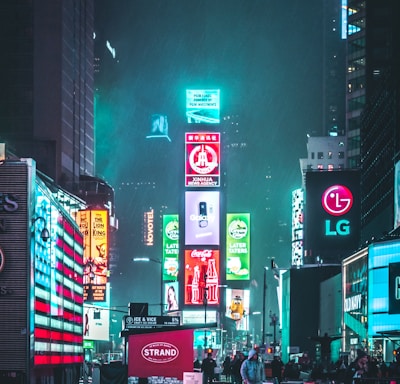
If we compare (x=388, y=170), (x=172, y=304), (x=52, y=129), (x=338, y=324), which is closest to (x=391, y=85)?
(x=388, y=170)

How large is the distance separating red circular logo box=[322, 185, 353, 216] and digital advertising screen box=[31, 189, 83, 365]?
2359 inches

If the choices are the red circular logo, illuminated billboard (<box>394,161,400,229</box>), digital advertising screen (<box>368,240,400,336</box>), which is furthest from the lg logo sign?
digital advertising screen (<box>368,240,400,336</box>)

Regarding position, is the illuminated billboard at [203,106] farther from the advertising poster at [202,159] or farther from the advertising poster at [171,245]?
the advertising poster at [171,245]

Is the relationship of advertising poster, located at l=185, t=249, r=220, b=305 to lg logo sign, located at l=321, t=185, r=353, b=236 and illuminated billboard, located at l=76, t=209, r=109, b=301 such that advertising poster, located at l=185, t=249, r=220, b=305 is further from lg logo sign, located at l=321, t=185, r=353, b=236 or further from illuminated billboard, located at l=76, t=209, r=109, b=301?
illuminated billboard, located at l=76, t=209, r=109, b=301

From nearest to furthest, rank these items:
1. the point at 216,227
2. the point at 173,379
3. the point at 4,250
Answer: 1. the point at 173,379
2. the point at 4,250
3. the point at 216,227

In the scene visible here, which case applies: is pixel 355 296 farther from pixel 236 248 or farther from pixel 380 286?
pixel 236 248

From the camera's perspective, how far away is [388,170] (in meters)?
118

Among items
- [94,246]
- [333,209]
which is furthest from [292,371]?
[333,209]

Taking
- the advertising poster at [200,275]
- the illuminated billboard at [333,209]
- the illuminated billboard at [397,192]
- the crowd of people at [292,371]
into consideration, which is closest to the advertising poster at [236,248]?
the advertising poster at [200,275]

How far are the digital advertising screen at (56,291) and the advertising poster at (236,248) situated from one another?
82.7 metres

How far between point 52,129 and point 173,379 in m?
136

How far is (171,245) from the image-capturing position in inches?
5940

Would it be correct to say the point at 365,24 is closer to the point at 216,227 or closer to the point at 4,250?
the point at 216,227

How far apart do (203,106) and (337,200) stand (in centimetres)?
3777
